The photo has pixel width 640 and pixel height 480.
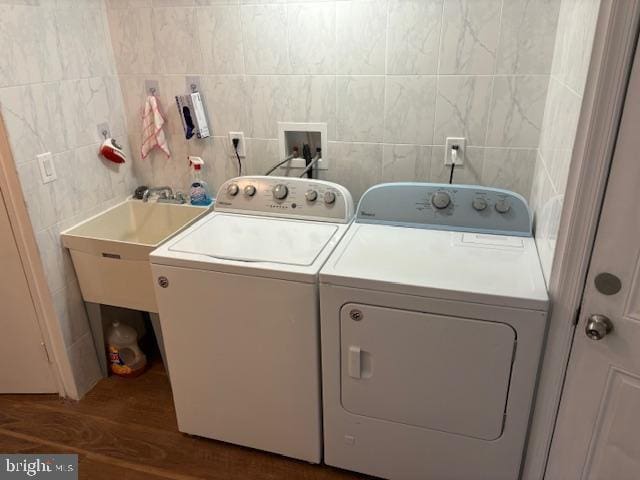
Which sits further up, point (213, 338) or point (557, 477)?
point (213, 338)

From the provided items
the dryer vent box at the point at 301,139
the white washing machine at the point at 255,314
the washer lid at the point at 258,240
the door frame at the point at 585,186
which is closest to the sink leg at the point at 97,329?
the white washing machine at the point at 255,314

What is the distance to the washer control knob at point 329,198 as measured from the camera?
1929 mm

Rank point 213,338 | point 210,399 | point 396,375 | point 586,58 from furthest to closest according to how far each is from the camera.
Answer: point 210,399
point 213,338
point 396,375
point 586,58

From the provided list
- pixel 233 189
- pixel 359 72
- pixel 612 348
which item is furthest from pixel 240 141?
pixel 612 348

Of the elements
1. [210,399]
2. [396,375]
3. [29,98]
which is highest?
[29,98]

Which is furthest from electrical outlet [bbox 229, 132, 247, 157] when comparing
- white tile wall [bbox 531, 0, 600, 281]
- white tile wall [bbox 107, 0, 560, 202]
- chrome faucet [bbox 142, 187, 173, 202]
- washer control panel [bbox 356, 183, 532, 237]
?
white tile wall [bbox 531, 0, 600, 281]

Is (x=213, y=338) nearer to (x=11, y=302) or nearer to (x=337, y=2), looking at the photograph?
(x=11, y=302)

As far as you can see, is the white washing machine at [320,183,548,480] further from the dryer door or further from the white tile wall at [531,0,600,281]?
the white tile wall at [531,0,600,281]

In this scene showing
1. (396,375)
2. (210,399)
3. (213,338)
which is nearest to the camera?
(396,375)

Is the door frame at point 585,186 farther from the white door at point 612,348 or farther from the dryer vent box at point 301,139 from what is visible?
the dryer vent box at point 301,139

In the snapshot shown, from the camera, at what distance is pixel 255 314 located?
1.63 metres

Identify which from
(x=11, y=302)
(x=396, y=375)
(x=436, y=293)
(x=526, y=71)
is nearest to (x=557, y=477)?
(x=396, y=375)

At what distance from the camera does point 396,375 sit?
1.56m

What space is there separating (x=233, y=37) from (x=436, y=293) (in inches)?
55.3
